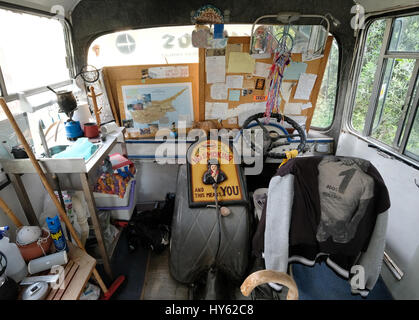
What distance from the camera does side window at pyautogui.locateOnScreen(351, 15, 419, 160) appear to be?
1.83 metres

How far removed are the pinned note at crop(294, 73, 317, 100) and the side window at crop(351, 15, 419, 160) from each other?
0.48m

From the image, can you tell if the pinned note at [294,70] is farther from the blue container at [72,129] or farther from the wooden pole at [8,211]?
the wooden pole at [8,211]

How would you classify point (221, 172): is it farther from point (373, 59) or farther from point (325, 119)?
point (373, 59)

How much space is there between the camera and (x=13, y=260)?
1.31 m

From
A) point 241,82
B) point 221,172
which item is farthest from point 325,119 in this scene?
point 221,172

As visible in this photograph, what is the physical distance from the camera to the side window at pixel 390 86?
1.83m

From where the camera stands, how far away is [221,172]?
2025mm

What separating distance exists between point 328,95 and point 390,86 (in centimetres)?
62

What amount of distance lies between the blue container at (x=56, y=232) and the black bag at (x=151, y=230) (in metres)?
0.83

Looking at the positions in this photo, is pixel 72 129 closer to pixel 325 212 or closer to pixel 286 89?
pixel 325 212

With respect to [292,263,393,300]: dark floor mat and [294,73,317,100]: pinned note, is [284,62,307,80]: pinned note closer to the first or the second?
[294,73,317,100]: pinned note

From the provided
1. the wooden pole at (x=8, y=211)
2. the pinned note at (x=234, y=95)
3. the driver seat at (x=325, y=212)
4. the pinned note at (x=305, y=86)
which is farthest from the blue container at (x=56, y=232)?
the pinned note at (x=305, y=86)

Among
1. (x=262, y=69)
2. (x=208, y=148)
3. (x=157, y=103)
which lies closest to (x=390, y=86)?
(x=262, y=69)

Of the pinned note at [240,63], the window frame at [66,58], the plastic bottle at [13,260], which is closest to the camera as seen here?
the plastic bottle at [13,260]
